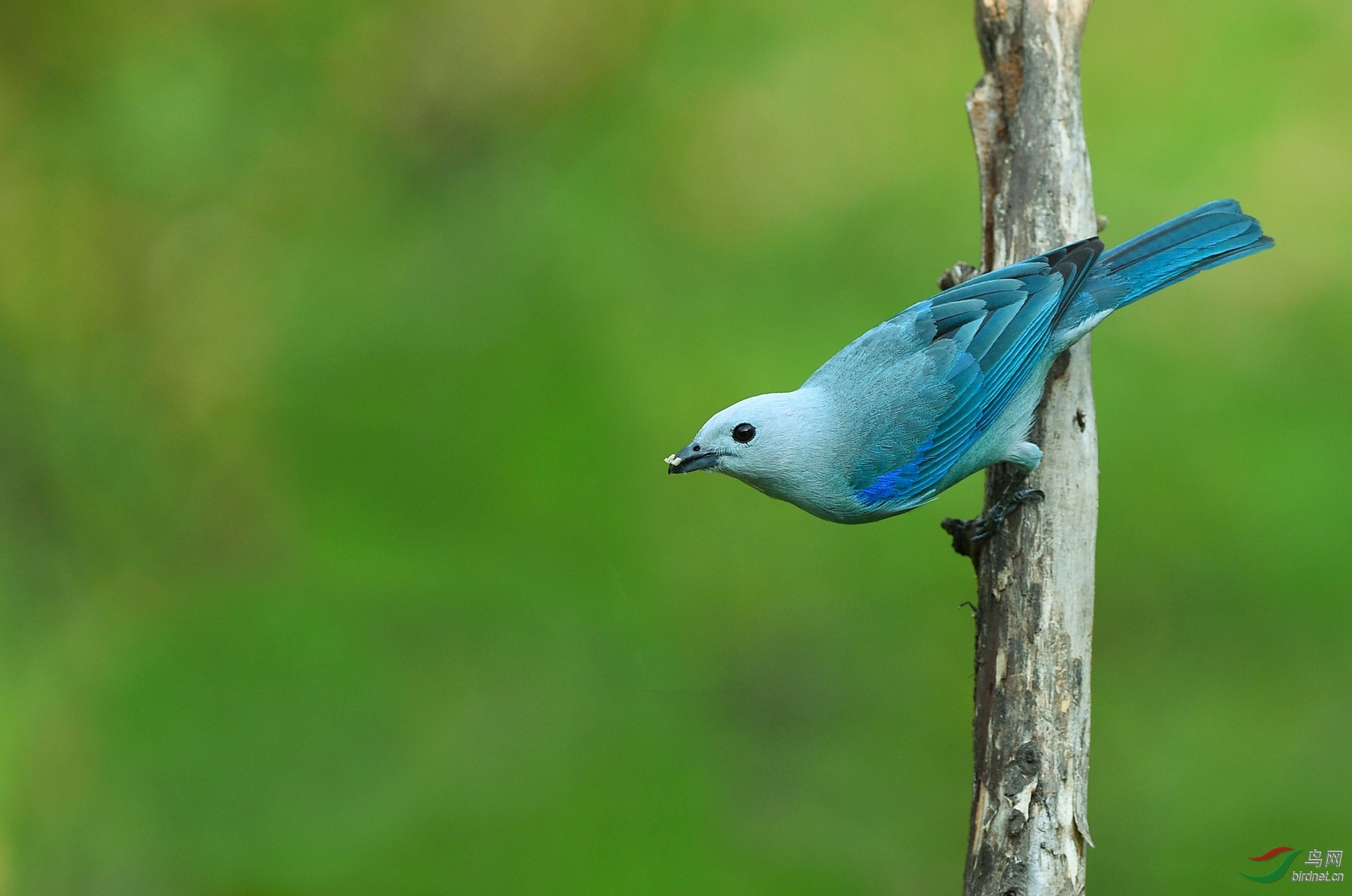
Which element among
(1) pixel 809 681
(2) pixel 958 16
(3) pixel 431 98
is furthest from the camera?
(3) pixel 431 98

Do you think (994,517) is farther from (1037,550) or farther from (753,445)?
(753,445)

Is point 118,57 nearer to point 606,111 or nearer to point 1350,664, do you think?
point 606,111

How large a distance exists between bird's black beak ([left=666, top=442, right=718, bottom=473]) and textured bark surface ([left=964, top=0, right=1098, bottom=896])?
92 centimetres

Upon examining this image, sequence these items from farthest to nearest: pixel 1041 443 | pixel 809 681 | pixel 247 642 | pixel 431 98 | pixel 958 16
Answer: pixel 431 98
pixel 958 16
pixel 247 642
pixel 809 681
pixel 1041 443

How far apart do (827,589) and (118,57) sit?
550cm

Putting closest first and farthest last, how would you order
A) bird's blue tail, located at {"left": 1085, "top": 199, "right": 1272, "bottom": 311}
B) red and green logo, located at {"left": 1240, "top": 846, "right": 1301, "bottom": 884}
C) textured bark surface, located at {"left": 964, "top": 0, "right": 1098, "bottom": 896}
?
textured bark surface, located at {"left": 964, "top": 0, "right": 1098, "bottom": 896}, bird's blue tail, located at {"left": 1085, "top": 199, "right": 1272, "bottom": 311}, red and green logo, located at {"left": 1240, "top": 846, "right": 1301, "bottom": 884}

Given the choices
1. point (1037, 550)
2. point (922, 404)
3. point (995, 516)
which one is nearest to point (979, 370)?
point (922, 404)

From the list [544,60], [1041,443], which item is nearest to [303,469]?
[544,60]

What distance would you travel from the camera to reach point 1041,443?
11.2 ft

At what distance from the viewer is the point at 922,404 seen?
3.27m

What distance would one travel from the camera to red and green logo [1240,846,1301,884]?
13.8 feet

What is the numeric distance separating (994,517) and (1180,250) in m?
1.10

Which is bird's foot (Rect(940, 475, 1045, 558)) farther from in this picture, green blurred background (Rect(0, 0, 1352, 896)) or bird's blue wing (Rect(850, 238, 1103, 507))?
green blurred background (Rect(0, 0, 1352, 896))
